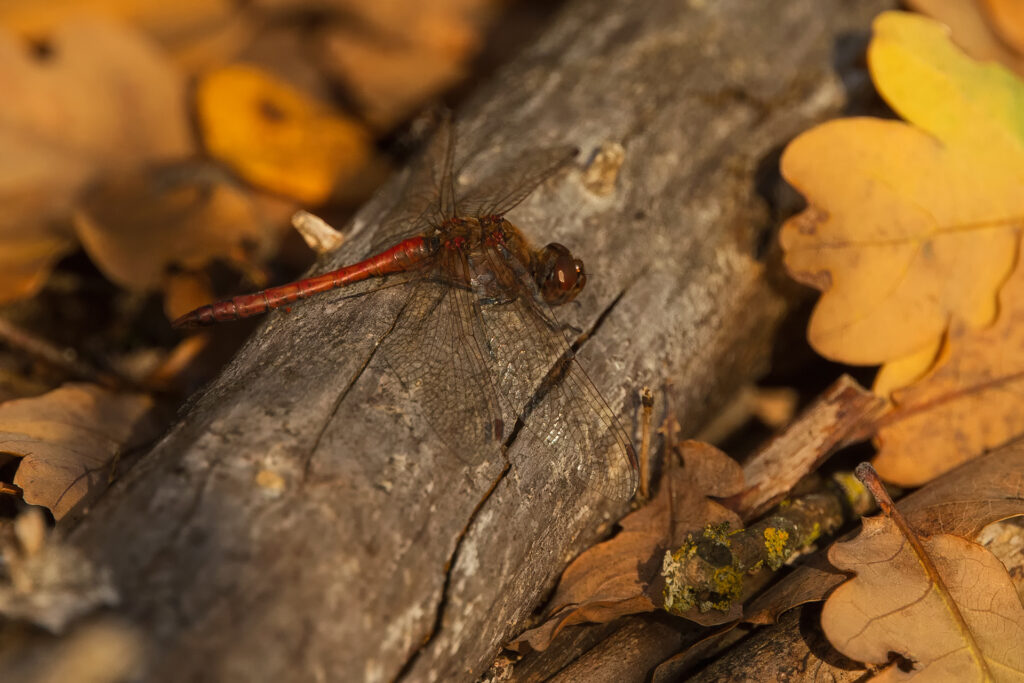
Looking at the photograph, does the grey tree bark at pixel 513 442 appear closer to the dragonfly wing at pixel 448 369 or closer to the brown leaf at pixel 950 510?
the dragonfly wing at pixel 448 369

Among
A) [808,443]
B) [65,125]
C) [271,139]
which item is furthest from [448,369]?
[65,125]

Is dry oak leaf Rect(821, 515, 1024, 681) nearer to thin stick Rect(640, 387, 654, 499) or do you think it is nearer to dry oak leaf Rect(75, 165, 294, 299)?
thin stick Rect(640, 387, 654, 499)

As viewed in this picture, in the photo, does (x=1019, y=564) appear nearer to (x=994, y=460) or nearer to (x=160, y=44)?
(x=994, y=460)

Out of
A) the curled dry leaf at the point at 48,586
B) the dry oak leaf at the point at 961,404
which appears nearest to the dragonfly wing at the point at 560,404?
the dry oak leaf at the point at 961,404

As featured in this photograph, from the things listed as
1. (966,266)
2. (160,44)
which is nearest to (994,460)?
(966,266)

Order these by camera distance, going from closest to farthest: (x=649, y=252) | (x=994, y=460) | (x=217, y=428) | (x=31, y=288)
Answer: (x=217, y=428)
(x=994, y=460)
(x=649, y=252)
(x=31, y=288)

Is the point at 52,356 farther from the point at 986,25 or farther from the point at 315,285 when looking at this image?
the point at 986,25
